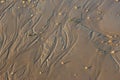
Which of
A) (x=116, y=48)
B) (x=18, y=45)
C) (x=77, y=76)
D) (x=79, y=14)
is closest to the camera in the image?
(x=77, y=76)

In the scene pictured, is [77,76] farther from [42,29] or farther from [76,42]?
[42,29]

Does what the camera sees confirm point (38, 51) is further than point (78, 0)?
No

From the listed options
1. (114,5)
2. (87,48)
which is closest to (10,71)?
(87,48)

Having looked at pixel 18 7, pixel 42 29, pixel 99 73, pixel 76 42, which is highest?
pixel 18 7

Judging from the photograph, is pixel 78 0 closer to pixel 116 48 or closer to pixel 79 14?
pixel 79 14

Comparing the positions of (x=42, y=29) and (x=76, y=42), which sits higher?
(x=42, y=29)

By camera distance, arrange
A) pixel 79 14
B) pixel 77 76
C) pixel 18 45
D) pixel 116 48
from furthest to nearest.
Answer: pixel 79 14 < pixel 18 45 < pixel 116 48 < pixel 77 76
